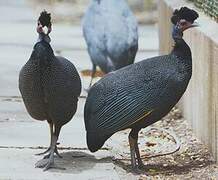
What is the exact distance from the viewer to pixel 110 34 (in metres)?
9.54

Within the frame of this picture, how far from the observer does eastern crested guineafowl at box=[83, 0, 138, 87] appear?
9.47 m

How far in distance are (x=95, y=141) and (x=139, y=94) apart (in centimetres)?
56

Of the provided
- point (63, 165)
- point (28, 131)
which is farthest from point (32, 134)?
point (63, 165)

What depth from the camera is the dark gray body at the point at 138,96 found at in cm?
675

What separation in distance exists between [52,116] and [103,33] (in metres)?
2.96

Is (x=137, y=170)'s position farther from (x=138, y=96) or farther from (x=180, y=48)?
(x=180, y=48)

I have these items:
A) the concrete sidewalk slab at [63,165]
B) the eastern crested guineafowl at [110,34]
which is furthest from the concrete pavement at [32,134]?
the eastern crested guineafowl at [110,34]

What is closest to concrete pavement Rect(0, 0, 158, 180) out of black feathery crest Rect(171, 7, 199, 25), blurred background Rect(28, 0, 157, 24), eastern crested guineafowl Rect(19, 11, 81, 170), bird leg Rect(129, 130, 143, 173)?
bird leg Rect(129, 130, 143, 173)

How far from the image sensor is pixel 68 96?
6828 millimetres

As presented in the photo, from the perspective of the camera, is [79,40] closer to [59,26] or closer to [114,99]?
[59,26]

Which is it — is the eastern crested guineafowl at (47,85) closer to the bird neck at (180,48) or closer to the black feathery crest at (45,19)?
the black feathery crest at (45,19)

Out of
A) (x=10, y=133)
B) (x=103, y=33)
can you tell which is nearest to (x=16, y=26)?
(x=103, y=33)

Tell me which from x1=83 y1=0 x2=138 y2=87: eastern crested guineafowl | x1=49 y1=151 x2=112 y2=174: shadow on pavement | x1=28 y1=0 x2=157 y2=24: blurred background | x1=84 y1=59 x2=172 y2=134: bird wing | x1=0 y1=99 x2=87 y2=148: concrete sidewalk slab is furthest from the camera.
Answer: x1=28 y1=0 x2=157 y2=24: blurred background

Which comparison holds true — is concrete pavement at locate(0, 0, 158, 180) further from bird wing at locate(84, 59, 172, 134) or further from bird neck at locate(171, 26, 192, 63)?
bird neck at locate(171, 26, 192, 63)
